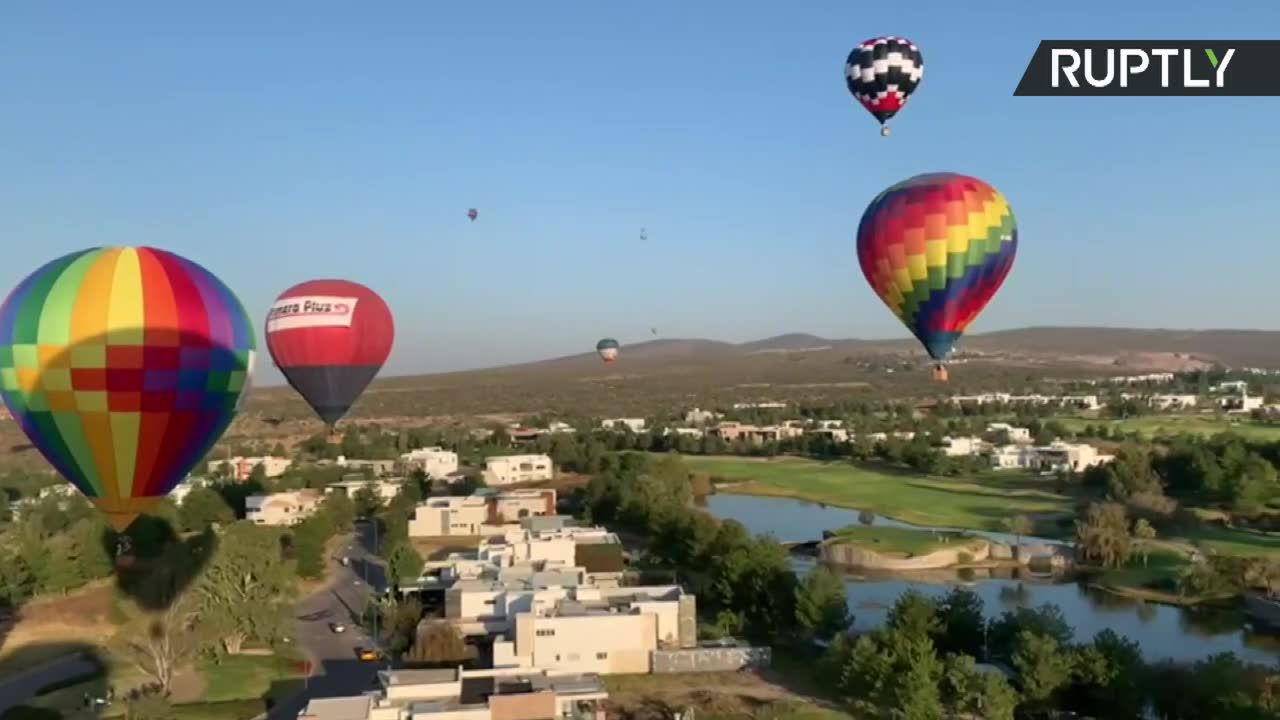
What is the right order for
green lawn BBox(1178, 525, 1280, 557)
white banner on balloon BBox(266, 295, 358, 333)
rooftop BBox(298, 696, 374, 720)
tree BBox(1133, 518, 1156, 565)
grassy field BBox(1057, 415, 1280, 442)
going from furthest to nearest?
grassy field BBox(1057, 415, 1280, 442)
tree BBox(1133, 518, 1156, 565)
green lawn BBox(1178, 525, 1280, 557)
white banner on balloon BBox(266, 295, 358, 333)
rooftop BBox(298, 696, 374, 720)

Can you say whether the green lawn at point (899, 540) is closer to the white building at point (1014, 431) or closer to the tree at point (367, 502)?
the tree at point (367, 502)

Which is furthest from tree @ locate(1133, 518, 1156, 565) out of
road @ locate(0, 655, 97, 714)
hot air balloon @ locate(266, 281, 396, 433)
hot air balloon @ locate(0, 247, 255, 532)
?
road @ locate(0, 655, 97, 714)

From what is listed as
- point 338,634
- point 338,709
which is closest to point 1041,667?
point 338,709

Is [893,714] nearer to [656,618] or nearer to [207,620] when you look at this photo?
[656,618]

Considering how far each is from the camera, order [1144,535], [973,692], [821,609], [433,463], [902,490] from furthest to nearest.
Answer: [433,463], [902,490], [1144,535], [821,609], [973,692]

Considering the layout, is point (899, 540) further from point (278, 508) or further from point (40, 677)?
point (40, 677)

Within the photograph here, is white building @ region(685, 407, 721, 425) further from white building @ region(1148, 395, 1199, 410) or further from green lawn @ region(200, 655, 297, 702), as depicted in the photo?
green lawn @ region(200, 655, 297, 702)
